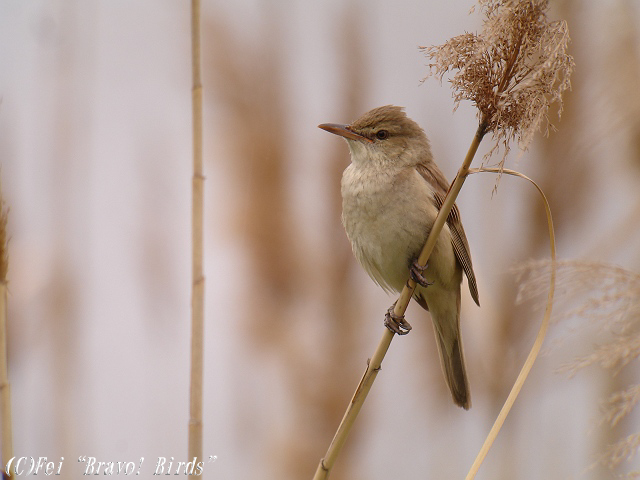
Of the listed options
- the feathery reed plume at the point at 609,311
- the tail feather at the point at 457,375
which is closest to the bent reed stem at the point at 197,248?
the feathery reed plume at the point at 609,311

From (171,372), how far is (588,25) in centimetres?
190

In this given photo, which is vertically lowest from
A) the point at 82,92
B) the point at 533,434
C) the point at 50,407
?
the point at 533,434

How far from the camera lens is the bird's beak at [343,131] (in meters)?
2.44

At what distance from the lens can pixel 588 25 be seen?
2.33 metres

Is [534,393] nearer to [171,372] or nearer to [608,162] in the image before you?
[608,162]

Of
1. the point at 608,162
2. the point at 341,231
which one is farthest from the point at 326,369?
the point at 608,162

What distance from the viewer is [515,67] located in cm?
140

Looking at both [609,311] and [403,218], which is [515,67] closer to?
[609,311]

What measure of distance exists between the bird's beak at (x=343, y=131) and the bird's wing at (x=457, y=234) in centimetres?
24

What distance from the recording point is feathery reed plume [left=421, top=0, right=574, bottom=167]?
1392 mm

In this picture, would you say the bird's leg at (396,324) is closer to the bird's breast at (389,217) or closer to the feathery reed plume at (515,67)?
the bird's breast at (389,217)

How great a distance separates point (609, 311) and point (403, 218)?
108 centimetres

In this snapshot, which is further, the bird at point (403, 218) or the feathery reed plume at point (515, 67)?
the bird at point (403, 218)

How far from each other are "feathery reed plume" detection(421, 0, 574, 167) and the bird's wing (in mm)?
978
